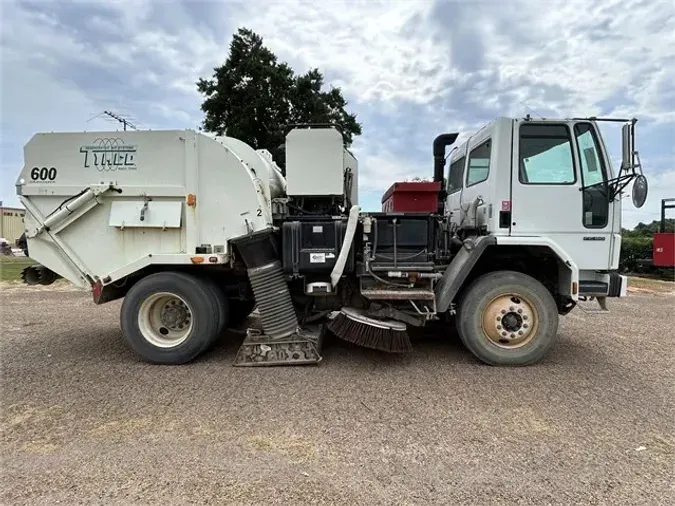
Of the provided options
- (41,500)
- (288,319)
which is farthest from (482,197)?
(41,500)

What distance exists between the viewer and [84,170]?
4.55 m

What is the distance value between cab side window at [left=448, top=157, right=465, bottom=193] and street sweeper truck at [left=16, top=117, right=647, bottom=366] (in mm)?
998

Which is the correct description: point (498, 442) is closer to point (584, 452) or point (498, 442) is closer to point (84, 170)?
point (584, 452)

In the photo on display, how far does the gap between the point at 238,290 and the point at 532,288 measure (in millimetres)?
3228

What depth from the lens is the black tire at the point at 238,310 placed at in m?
5.43

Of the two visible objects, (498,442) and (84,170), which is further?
(84,170)

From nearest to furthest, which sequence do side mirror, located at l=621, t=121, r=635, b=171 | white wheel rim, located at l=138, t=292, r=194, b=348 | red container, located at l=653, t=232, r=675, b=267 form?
1. side mirror, located at l=621, t=121, r=635, b=171
2. white wheel rim, located at l=138, t=292, r=194, b=348
3. red container, located at l=653, t=232, r=675, b=267

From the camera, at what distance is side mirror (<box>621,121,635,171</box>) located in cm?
402

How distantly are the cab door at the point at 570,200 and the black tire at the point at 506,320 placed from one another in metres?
0.54

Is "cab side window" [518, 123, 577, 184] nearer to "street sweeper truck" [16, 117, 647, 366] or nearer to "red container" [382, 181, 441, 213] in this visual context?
"street sweeper truck" [16, 117, 647, 366]

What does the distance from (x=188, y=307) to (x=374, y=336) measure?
198 cm

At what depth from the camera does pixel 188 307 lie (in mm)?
4586

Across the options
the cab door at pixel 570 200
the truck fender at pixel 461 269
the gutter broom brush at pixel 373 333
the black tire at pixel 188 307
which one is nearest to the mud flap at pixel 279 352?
the gutter broom brush at pixel 373 333

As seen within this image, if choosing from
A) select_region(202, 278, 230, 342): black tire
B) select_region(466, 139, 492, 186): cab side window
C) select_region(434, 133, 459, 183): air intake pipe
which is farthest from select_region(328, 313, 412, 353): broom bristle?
select_region(434, 133, 459, 183): air intake pipe
